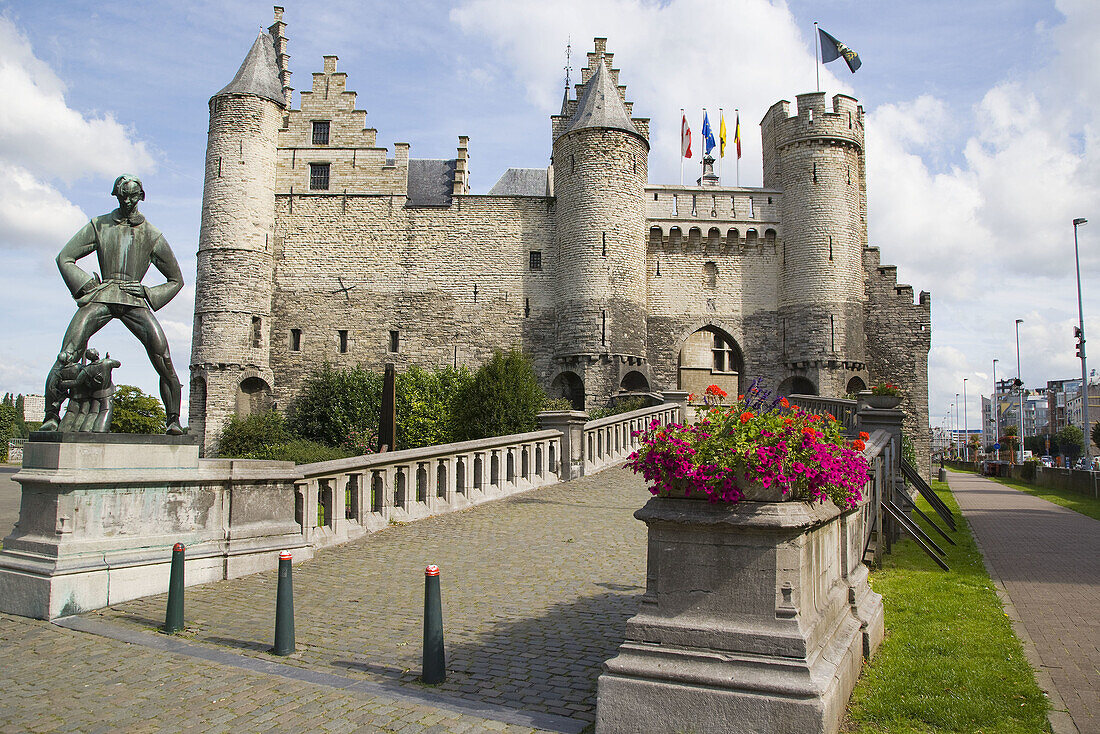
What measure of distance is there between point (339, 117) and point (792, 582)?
3533cm

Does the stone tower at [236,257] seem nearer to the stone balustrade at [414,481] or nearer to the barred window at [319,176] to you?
the barred window at [319,176]

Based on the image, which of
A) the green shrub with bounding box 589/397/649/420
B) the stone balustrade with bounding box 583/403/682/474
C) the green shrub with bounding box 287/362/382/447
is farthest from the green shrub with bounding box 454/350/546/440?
the stone balustrade with bounding box 583/403/682/474

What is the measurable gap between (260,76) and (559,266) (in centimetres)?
1535

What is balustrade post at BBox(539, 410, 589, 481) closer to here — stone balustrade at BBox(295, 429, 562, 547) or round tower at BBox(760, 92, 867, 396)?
stone balustrade at BBox(295, 429, 562, 547)

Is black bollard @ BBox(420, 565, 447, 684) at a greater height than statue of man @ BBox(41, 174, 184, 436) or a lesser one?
lesser

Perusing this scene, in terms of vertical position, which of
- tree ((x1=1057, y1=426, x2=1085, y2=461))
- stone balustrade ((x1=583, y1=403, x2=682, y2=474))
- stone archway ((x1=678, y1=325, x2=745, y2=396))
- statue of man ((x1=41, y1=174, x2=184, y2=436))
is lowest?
tree ((x1=1057, y1=426, x2=1085, y2=461))

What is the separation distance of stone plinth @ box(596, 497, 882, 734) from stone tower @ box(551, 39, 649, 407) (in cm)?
2710

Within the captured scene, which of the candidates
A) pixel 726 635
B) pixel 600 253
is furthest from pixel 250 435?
pixel 726 635

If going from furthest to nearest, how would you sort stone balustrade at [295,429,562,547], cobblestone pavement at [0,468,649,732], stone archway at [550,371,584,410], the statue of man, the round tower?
stone archway at [550,371,584,410] < the round tower < stone balustrade at [295,429,562,547] < the statue of man < cobblestone pavement at [0,468,649,732]

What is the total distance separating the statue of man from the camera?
7.26 meters

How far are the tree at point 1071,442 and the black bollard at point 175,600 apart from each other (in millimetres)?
82027

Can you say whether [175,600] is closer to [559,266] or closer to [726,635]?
[726,635]

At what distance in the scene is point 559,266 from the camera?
33281mm

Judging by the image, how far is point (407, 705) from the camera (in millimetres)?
4336
